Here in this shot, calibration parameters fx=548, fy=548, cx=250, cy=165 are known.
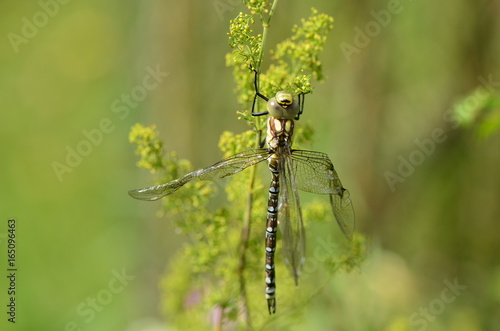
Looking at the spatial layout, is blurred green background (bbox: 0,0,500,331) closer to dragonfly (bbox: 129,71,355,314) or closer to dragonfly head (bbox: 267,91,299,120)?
dragonfly (bbox: 129,71,355,314)

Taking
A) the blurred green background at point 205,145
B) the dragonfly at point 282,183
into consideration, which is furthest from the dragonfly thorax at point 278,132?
the blurred green background at point 205,145

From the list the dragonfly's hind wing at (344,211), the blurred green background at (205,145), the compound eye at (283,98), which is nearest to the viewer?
the compound eye at (283,98)

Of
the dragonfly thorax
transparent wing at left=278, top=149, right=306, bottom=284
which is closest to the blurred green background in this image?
transparent wing at left=278, top=149, right=306, bottom=284

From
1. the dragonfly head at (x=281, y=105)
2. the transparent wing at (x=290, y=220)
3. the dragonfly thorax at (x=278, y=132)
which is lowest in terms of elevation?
the transparent wing at (x=290, y=220)

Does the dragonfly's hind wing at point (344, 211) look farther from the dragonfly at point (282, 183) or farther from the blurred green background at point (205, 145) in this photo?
the blurred green background at point (205, 145)

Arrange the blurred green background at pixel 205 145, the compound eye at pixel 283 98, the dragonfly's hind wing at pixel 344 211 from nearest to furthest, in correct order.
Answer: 1. the compound eye at pixel 283 98
2. the dragonfly's hind wing at pixel 344 211
3. the blurred green background at pixel 205 145

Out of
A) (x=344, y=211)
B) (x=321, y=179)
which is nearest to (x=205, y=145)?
(x=321, y=179)

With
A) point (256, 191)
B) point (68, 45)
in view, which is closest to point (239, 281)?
point (256, 191)

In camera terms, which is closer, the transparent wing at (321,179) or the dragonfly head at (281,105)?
the dragonfly head at (281,105)
